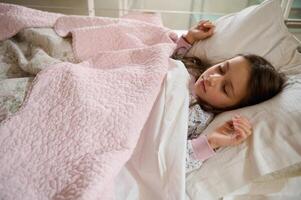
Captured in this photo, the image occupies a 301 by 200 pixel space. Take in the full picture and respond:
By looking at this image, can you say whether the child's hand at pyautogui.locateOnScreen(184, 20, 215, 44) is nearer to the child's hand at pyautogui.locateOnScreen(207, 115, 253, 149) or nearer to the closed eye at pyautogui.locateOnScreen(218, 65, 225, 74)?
the closed eye at pyautogui.locateOnScreen(218, 65, 225, 74)

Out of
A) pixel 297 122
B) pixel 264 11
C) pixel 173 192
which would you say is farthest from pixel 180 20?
pixel 173 192

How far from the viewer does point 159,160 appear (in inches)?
28.2

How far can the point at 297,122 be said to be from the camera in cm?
75

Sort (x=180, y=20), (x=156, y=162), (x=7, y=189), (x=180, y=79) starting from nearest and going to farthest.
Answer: (x=7, y=189), (x=156, y=162), (x=180, y=79), (x=180, y=20)

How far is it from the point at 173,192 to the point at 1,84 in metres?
0.53

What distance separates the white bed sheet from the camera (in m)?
0.71

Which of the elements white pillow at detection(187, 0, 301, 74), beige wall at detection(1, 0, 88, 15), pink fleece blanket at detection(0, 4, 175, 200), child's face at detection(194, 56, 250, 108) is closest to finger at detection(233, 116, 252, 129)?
child's face at detection(194, 56, 250, 108)

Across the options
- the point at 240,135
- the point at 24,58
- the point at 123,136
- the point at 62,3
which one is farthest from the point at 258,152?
the point at 62,3

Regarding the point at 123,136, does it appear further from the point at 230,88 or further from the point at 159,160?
the point at 230,88

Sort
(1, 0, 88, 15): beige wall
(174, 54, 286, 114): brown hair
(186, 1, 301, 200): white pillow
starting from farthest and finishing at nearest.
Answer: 1. (1, 0, 88, 15): beige wall
2. (174, 54, 286, 114): brown hair
3. (186, 1, 301, 200): white pillow

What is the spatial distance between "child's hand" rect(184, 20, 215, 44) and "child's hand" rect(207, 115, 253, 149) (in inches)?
16.8

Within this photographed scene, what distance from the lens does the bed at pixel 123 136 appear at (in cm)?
64

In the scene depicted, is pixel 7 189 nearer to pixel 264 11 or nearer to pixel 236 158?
pixel 236 158

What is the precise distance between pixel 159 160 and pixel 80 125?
0.68 ft
